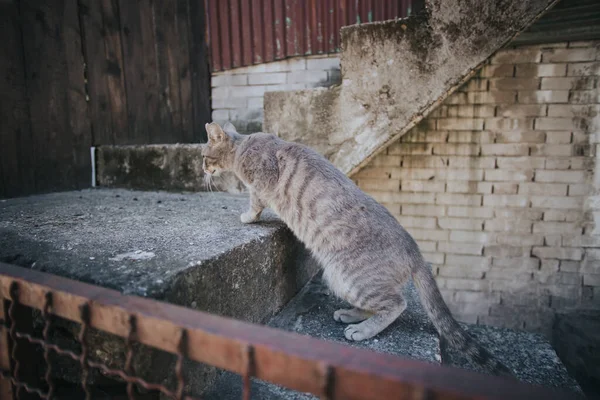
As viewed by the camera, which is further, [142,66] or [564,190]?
[564,190]

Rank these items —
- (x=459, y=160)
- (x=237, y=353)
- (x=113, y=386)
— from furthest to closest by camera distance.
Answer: (x=459, y=160) < (x=113, y=386) < (x=237, y=353)

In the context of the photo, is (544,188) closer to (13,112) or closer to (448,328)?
(448,328)

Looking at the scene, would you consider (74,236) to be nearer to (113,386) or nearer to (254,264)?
(113,386)

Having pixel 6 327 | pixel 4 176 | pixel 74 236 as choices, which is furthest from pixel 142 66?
pixel 6 327

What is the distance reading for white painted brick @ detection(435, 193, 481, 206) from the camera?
14.6 ft

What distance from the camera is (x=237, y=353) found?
2.37 ft

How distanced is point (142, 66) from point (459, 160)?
407 cm

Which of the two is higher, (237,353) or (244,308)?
(237,353)

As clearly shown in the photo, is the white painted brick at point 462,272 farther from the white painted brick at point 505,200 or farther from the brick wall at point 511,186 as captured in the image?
the white painted brick at point 505,200

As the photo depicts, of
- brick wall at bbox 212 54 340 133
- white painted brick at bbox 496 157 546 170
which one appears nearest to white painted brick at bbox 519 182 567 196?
white painted brick at bbox 496 157 546 170

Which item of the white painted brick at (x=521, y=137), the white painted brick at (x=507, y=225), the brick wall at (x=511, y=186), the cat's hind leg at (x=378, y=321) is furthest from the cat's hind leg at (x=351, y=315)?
the white painted brick at (x=521, y=137)

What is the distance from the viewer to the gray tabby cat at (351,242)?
6.03 ft

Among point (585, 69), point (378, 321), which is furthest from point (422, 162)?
point (378, 321)

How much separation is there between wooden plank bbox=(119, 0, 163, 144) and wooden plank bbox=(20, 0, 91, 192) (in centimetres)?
49
